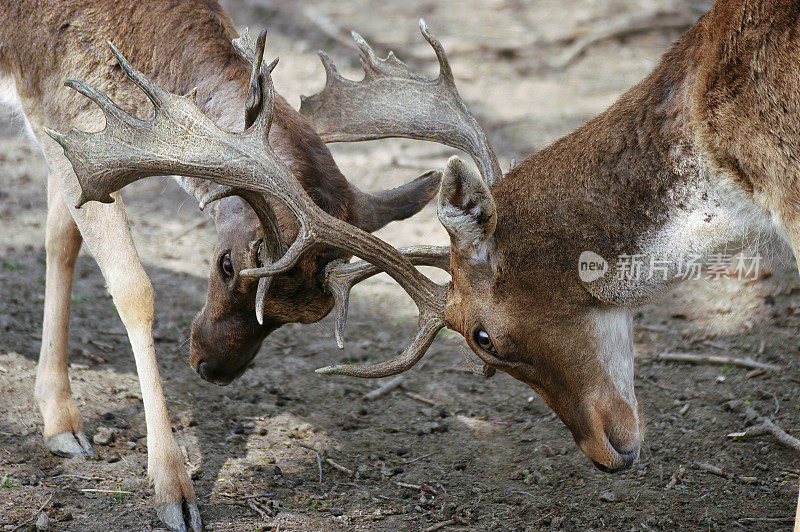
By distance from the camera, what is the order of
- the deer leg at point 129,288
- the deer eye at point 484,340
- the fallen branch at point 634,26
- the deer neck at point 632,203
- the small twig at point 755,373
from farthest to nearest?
the fallen branch at point 634,26 < the small twig at point 755,373 < the deer leg at point 129,288 < the deer eye at point 484,340 < the deer neck at point 632,203

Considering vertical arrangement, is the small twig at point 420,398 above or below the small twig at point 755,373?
below

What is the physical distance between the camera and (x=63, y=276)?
19.6 feet

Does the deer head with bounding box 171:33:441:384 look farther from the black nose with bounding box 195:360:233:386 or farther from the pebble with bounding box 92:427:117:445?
the pebble with bounding box 92:427:117:445

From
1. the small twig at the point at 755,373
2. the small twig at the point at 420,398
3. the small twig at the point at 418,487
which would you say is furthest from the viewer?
the small twig at the point at 420,398

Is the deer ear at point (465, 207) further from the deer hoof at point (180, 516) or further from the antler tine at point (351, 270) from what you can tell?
the deer hoof at point (180, 516)

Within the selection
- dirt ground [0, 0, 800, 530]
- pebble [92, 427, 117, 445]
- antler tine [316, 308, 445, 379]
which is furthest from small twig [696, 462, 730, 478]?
pebble [92, 427, 117, 445]

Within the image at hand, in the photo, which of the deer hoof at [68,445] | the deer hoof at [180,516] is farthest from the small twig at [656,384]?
the deer hoof at [68,445]

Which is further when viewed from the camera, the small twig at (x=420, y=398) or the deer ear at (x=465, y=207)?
the small twig at (x=420, y=398)

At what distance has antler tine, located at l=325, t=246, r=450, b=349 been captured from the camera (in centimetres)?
451

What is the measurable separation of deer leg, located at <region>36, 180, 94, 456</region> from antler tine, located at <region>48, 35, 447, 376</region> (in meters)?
1.58

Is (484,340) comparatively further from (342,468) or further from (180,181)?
(180,181)

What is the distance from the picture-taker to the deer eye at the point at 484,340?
4328 millimetres

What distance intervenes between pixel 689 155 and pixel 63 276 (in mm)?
4041

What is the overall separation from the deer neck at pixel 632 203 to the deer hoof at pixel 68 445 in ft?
9.15
